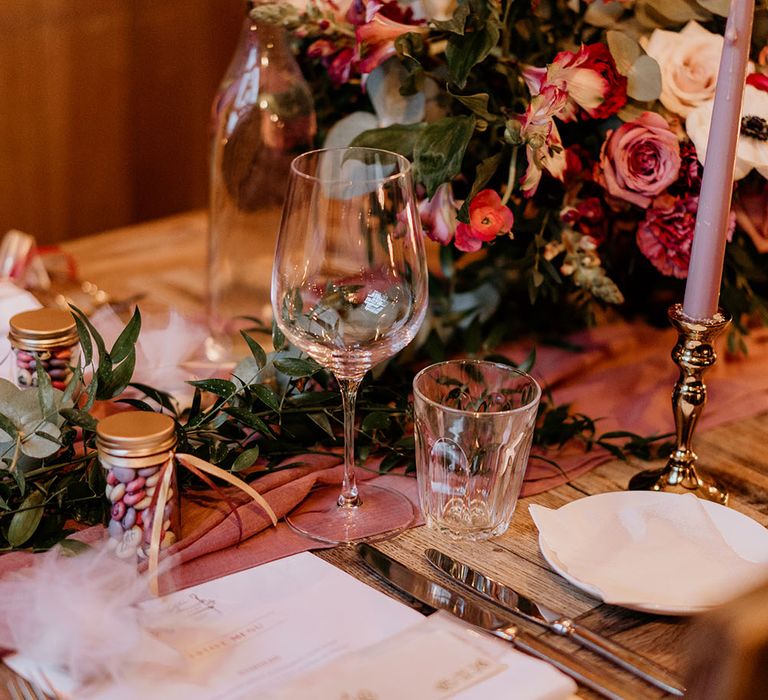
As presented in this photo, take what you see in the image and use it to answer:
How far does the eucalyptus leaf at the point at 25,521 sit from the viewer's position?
73cm

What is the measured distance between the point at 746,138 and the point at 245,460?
0.52 m

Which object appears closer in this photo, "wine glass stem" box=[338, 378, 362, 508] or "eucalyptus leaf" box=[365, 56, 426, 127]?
"wine glass stem" box=[338, 378, 362, 508]

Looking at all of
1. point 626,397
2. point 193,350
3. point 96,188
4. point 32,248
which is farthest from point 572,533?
point 96,188

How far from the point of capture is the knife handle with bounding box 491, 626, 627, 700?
621 millimetres

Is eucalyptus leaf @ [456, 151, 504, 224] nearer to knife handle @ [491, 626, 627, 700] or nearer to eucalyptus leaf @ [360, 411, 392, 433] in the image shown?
eucalyptus leaf @ [360, 411, 392, 433]

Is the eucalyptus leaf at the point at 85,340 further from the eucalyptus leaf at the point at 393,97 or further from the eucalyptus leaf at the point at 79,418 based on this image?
the eucalyptus leaf at the point at 393,97

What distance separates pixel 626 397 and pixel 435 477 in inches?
13.9

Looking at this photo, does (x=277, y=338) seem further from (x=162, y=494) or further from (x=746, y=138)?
(x=746, y=138)

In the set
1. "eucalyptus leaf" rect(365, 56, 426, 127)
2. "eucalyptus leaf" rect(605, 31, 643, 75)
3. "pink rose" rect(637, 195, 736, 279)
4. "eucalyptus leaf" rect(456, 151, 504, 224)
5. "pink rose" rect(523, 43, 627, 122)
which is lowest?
"pink rose" rect(637, 195, 736, 279)

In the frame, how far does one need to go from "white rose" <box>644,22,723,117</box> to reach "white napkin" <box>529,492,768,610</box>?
36 centimetres

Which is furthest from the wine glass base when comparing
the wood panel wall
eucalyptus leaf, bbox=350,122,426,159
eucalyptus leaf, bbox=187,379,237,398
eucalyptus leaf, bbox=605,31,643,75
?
the wood panel wall

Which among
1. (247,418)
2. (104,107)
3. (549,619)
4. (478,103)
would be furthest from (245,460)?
(104,107)

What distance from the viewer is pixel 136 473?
71cm

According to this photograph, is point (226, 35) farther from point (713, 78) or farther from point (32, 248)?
point (713, 78)
